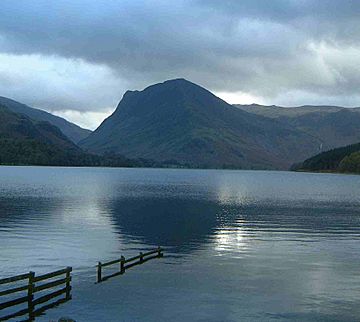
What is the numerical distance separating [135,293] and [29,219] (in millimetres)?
Answer: 61265

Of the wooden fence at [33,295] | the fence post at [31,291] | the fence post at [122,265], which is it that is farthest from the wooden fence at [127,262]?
the fence post at [31,291]

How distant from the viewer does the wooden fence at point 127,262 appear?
54750mm

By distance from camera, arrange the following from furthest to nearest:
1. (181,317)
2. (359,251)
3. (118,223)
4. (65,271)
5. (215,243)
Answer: (118,223) < (215,243) < (359,251) < (65,271) < (181,317)

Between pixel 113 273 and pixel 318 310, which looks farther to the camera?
pixel 113 273

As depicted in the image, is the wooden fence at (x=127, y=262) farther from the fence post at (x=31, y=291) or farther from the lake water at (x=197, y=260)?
the fence post at (x=31, y=291)

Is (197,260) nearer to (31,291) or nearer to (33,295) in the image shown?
(33,295)

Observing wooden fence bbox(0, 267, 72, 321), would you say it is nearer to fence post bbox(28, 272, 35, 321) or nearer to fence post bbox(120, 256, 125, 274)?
fence post bbox(28, 272, 35, 321)

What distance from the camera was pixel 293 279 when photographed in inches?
2239

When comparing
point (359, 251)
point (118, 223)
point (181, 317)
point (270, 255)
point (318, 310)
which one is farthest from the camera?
point (118, 223)

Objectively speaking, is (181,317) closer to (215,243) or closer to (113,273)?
(113,273)

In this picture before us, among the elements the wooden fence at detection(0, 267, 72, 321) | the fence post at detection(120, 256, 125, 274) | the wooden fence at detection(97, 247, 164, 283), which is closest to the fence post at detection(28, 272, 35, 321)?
the wooden fence at detection(0, 267, 72, 321)

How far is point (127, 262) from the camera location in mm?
62938

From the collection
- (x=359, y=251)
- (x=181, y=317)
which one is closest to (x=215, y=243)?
(x=359, y=251)

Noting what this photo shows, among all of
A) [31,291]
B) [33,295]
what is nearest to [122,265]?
[33,295]
